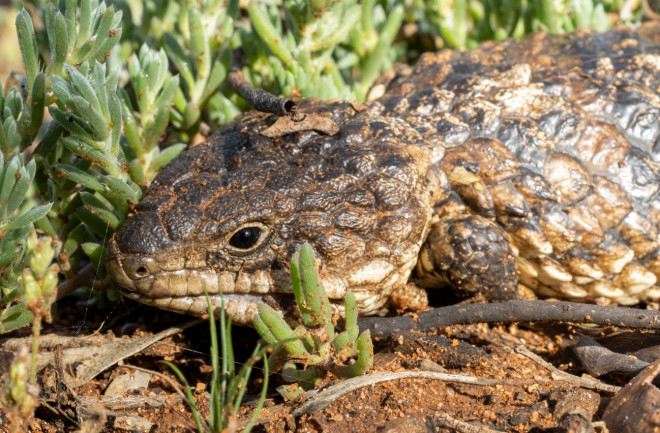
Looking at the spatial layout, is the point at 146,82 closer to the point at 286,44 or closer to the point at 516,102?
the point at 286,44

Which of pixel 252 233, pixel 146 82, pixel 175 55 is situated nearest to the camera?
pixel 252 233

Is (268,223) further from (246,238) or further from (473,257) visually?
(473,257)

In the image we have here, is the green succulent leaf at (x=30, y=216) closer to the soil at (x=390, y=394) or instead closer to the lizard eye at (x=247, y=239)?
the soil at (x=390, y=394)

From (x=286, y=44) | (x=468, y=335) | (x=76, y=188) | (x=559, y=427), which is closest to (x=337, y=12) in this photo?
(x=286, y=44)

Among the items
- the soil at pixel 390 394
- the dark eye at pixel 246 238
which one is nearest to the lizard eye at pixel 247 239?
the dark eye at pixel 246 238

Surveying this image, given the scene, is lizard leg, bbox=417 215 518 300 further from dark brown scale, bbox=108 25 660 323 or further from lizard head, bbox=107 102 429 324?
lizard head, bbox=107 102 429 324

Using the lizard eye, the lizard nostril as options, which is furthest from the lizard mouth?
the lizard eye
